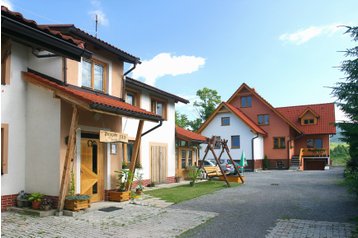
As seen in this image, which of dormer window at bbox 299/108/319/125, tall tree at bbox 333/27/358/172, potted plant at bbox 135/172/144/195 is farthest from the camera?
dormer window at bbox 299/108/319/125

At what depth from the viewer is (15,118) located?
9.49 meters

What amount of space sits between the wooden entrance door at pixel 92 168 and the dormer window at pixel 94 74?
79.6 inches

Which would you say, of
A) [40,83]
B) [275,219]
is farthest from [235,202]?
[40,83]

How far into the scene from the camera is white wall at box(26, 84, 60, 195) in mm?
9281

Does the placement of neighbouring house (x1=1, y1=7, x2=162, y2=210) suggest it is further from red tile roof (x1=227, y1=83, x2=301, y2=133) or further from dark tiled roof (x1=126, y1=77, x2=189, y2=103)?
red tile roof (x1=227, y1=83, x2=301, y2=133)

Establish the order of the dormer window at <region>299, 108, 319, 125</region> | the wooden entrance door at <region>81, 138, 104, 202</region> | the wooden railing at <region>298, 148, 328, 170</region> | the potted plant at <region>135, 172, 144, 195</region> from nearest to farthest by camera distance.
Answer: the wooden entrance door at <region>81, 138, 104, 202</region>
the potted plant at <region>135, 172, 144, 195</region>
the wooden railing at <region>298, 148, 328, 170</region>
the dormer window at <region>299, 108, 319, 125</region>

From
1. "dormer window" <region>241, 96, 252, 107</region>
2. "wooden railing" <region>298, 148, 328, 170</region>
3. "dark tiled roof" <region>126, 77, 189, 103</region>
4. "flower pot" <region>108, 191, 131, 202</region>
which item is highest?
"dormer window" <region>241, 96, 252, 107</region>

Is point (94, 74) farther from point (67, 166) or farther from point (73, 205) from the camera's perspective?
point (73, 205)

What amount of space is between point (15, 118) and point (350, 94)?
9.55 meters

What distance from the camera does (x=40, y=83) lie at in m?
9.45

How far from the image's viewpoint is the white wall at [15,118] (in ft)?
30.2

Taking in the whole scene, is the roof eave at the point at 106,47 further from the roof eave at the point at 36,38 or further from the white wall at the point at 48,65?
the roof eave at the point at 36,38

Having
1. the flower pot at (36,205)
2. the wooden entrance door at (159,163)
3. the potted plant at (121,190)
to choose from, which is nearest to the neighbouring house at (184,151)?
the wooden entrance door at (159,163)

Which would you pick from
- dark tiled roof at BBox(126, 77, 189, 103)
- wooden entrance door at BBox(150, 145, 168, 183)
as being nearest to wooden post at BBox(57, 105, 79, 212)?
dark tiled roof at BBox(126, 77, 189, 103)
